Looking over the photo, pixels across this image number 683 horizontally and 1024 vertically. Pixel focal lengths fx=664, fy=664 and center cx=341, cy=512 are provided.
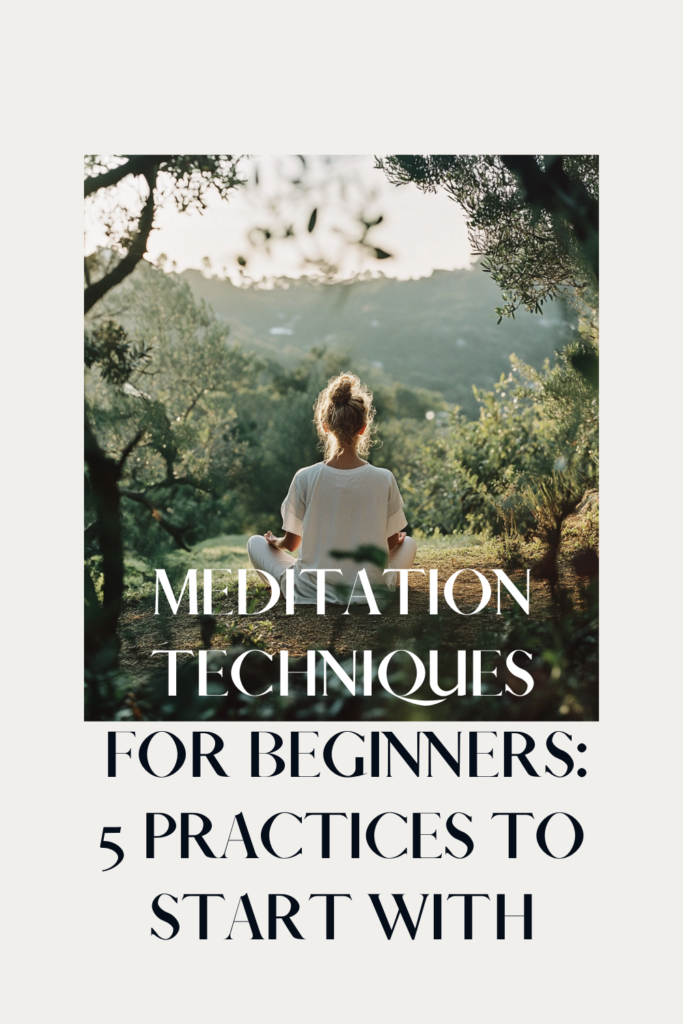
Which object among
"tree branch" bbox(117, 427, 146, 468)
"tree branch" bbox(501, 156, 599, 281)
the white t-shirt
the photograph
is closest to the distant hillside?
the photograph

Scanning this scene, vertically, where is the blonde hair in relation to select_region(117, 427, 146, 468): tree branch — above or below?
above

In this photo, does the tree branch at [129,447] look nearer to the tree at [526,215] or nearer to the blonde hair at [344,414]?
the blonde hair at [344,414]

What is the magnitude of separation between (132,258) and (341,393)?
4.27ft

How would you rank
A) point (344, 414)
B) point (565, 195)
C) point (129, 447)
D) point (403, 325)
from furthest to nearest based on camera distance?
1. point (403, 325)
2. point (129, 447)
3. point (344, 414)
4. point (565, 195)

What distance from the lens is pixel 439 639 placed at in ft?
10.7

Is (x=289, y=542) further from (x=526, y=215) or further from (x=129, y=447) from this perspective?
(x=526, y=215)

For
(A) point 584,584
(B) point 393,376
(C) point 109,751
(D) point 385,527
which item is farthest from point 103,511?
(B) point 393,376

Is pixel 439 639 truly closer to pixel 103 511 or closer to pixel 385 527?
pixel 385 527

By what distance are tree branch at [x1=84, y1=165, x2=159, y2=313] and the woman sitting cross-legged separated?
1.21 metres

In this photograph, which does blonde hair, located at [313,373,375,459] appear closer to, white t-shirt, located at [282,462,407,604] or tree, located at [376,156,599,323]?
white t-shirt, located at [282,462,407,604]

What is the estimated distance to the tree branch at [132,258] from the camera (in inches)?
134

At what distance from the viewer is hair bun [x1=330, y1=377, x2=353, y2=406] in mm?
3369

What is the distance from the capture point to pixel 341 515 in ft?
11.1

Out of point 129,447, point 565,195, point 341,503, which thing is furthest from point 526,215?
point 129,447
